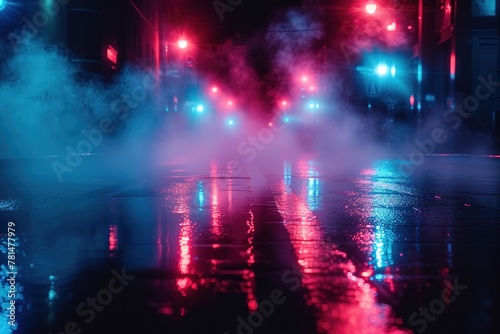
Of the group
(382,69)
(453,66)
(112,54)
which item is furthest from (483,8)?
(112,54)

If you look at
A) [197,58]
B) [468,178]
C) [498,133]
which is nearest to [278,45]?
[197,58]

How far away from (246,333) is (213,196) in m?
7.81

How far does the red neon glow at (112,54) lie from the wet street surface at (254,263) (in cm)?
2722

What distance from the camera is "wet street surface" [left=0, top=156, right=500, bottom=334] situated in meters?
4.10

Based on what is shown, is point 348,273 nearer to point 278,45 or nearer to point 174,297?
point 174,297

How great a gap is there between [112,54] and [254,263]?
115 ft

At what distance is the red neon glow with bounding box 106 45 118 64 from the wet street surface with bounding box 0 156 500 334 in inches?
1072

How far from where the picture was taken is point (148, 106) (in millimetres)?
47031

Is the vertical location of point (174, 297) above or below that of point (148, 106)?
below

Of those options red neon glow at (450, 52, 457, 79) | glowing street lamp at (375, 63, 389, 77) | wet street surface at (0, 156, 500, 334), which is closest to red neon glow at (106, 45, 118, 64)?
glowing street lamp at (375, 63, 389, 77)

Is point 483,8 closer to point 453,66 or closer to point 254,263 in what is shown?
point 453,66

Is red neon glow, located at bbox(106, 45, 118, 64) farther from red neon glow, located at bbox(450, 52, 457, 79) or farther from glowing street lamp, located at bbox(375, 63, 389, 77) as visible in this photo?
red neon glow, located at bbox(450, 52, 457, 79)

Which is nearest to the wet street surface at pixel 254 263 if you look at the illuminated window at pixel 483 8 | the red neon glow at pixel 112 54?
the illuminated window at pixel 483 8

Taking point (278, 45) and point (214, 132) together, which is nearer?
point (214, 132)
